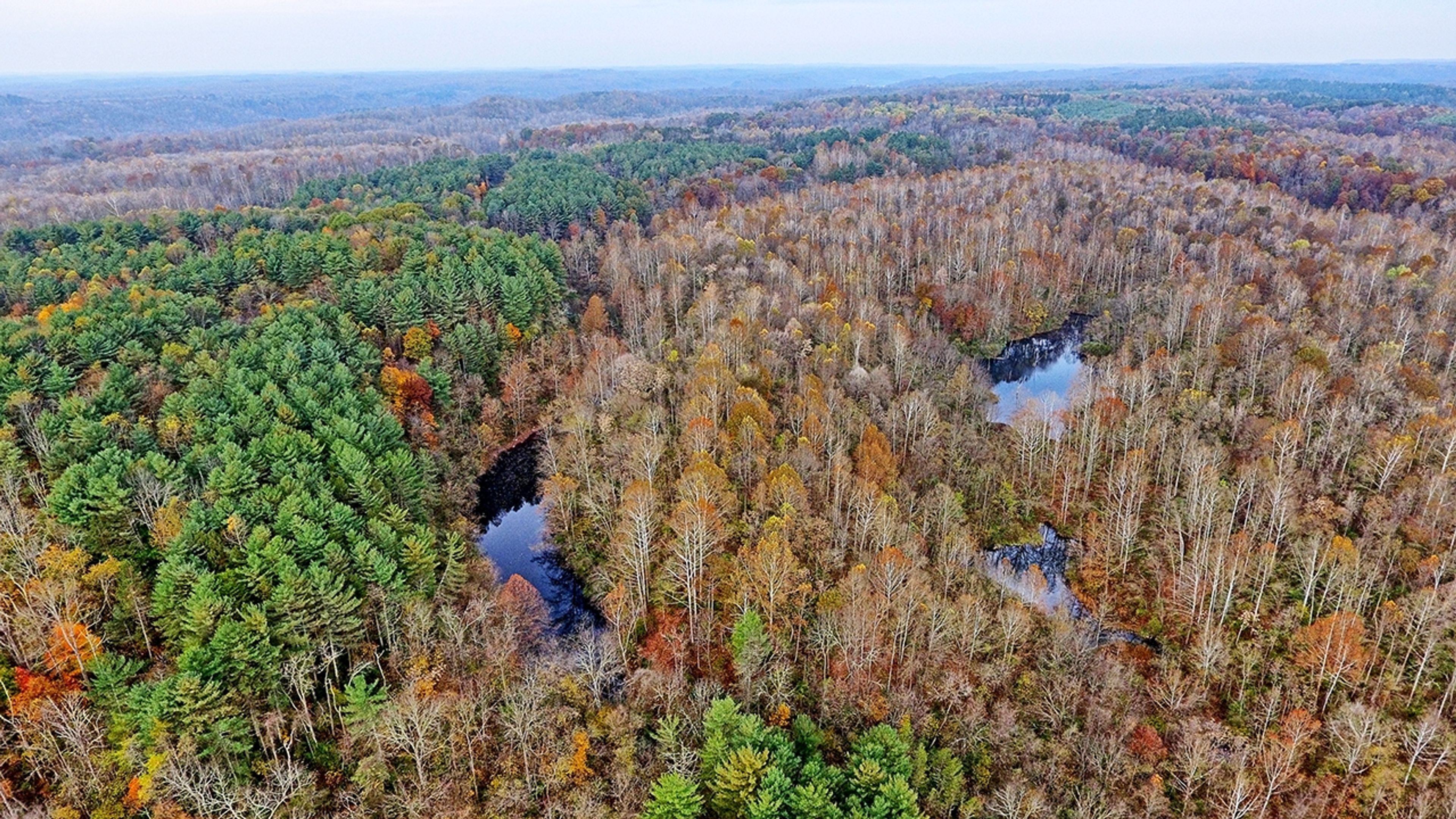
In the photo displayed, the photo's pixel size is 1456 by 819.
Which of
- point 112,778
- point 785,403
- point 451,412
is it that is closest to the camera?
point 112,778

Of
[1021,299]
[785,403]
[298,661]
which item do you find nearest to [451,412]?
[785,403]

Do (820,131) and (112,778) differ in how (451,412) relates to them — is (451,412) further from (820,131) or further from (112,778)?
(820,131)

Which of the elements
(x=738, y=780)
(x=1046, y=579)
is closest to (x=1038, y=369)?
(x=1046, y=579)

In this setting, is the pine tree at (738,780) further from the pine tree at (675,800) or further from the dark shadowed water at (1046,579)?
the dark shadowed water at (1046,579)

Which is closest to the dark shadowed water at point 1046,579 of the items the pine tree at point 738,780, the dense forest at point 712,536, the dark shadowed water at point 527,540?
the dense forest at point 712,536

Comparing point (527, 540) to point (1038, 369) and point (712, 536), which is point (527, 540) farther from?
point (1038, 369)
